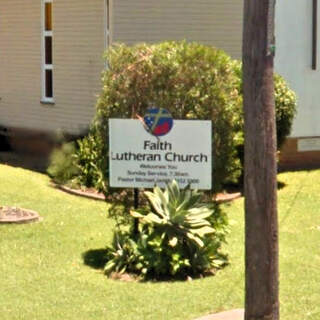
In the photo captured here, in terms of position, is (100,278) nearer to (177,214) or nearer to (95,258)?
(95,258)

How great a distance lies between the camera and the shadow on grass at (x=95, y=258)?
8.94m

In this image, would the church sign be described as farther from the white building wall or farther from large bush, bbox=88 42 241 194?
the white building wall

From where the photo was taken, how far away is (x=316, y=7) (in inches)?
572

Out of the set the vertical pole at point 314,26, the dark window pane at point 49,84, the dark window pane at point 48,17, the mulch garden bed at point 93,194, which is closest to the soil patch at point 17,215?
the mulch garden bed at point 93,194

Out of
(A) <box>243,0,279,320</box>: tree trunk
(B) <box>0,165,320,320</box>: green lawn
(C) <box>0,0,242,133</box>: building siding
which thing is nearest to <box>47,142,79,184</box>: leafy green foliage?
(C) <box>0,0,242,133</box>: building siding

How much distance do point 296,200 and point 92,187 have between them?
2.95 m

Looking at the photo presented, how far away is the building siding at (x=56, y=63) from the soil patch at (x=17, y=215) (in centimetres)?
400

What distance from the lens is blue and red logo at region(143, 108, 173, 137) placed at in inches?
343

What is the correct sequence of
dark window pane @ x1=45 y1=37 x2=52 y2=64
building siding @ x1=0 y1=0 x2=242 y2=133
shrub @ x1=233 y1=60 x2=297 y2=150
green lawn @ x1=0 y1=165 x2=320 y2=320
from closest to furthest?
1. green lawn @ x1=0 y1=165 x2=320 y2=320
2. shrub @ x1=233 y1=60 x2=297 y2=150
3. building siding @ x1=0 y1=0 x2=242 y2=133
4. dark window pane @ x1=45 y1=37 x2=52 y2=64

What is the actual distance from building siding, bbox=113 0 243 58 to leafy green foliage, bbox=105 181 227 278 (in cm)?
577

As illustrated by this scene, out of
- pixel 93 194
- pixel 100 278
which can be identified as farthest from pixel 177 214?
pixel 93 194

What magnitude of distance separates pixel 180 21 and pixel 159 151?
5981 millimetres

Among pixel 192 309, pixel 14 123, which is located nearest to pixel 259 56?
pixel 192 309

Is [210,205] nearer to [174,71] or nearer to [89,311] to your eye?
[174,71]
